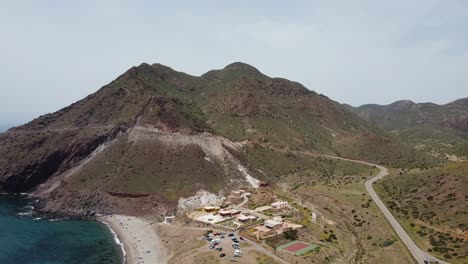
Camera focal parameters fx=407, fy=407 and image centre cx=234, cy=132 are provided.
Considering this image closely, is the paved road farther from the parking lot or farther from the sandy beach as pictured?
the sandy beach

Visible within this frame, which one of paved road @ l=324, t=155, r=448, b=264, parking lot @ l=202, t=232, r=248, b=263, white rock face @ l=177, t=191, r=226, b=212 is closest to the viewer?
paved road @ l=324, t=155, r=448, b=264

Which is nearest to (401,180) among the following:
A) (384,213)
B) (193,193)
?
(384,213)

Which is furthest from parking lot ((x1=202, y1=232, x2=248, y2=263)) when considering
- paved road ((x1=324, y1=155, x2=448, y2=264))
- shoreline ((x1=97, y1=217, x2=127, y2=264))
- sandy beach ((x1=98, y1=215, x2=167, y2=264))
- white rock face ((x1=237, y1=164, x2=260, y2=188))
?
white rock face ((x1=237, y1=164, x2=260, y2=188))

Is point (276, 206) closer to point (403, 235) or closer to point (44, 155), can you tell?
point (403, 235)

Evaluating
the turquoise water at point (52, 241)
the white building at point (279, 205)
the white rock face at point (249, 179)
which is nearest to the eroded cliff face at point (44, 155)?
the turquoise water at point (52, 241)

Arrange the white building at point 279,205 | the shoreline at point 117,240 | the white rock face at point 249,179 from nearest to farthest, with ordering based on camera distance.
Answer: the shoreline at point 117,240
the white building at point 279,205
the white rock face at point 249,179

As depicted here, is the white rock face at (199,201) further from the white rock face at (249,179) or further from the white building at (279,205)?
the white building at (279,205)
